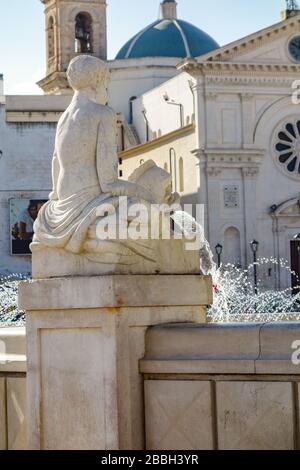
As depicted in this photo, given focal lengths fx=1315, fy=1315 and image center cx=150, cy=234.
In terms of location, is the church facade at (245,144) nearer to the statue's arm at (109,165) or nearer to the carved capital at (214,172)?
the carved capital at (214,172)

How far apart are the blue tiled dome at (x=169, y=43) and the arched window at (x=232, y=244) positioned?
17.9 meters

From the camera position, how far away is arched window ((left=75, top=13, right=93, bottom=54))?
73.4 metres

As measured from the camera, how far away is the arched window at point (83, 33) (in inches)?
2889

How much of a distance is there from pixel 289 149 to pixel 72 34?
1814cm

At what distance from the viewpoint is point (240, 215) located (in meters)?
59.2

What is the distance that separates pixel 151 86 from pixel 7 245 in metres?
24.2

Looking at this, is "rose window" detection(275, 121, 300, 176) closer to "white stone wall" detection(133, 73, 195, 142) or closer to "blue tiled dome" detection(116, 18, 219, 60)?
"white stone wall" detection(133, 73, 195, 142)

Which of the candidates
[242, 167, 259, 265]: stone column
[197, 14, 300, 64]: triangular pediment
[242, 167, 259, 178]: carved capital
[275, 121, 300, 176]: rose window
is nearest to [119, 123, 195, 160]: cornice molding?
[242, 167, 259, 178]: carved capital

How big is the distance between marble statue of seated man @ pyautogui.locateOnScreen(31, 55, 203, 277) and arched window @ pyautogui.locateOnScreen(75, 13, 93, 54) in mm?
66023

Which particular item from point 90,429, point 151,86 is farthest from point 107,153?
point 151,86

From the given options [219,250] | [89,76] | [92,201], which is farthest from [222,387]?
[219,250]

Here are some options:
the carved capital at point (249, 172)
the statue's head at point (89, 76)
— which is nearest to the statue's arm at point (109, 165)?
the statue's head at point (89, 76)

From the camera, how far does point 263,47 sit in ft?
199

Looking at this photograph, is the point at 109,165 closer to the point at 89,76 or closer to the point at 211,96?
the point at 89,76
